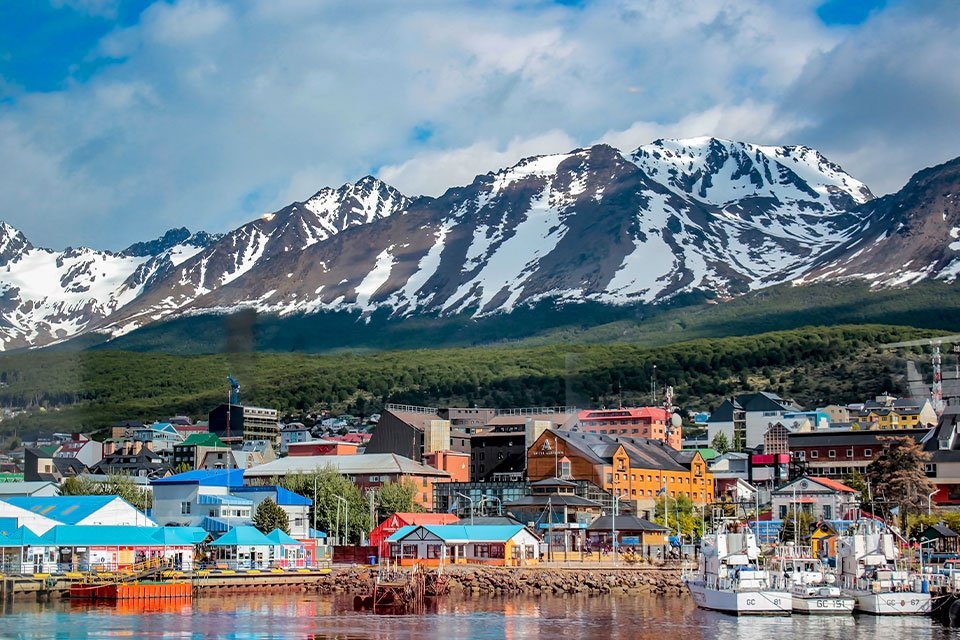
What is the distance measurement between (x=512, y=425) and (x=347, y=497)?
4671 cm

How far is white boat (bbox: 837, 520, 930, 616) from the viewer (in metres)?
65.8

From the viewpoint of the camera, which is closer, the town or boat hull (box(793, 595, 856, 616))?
boat hull (box(793, 595, 856, 616))

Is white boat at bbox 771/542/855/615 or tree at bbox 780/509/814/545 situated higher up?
tree at bbox 780/509/814/545

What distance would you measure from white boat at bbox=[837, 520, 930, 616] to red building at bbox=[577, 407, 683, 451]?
281 feet

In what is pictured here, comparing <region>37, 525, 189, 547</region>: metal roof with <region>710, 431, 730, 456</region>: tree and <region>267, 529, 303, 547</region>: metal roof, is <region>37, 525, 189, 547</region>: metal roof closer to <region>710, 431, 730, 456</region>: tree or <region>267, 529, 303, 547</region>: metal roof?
<region>267, 529, 303, 547</region>: metal roof

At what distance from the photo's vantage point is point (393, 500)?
10500 centimetres

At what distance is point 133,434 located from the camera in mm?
177625

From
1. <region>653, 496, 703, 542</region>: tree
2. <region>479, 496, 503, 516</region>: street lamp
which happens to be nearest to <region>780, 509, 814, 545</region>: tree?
<region>653, 496, 703, 542</region>: tree

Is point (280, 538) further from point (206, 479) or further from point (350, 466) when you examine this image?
point (350, 466)

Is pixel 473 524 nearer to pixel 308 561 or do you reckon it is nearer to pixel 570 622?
pixel 308 561

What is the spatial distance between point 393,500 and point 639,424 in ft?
195

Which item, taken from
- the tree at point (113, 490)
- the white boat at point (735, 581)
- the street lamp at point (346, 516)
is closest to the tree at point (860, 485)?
the white boat at point (735, 581)

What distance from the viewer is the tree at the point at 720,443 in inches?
6279

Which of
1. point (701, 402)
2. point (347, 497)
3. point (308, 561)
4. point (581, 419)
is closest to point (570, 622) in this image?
point (308, 561)
